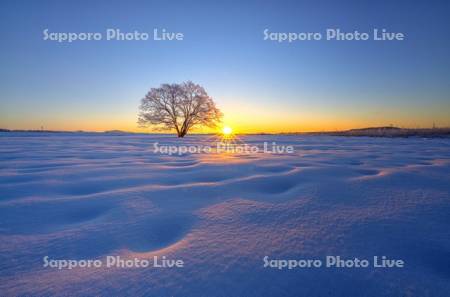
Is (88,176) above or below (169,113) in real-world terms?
below

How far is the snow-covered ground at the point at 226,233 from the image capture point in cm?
95

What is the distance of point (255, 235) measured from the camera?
1.32 meters

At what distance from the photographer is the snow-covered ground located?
0.95 metres

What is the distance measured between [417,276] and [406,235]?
1.21 ft

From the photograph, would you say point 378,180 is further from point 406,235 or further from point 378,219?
point 406,235

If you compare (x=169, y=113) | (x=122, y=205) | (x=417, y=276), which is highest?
(x=169, y=113)

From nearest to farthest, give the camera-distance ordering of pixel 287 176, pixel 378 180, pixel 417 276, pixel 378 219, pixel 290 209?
pixel 417 276
pixel 378 219
pixel 290 209
pixel 378 180
pixel 287 176

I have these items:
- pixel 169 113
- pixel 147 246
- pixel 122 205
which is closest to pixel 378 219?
pixel 147 246

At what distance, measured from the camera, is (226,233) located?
53.1 inches

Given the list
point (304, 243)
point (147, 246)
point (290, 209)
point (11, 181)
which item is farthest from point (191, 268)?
point (11, 181)

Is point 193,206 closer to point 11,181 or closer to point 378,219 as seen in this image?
point 378,219

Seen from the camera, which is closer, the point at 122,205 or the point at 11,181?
the point at 122,205

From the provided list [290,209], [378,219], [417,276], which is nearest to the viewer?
[417,276]

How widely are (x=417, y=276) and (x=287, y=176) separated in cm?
161
